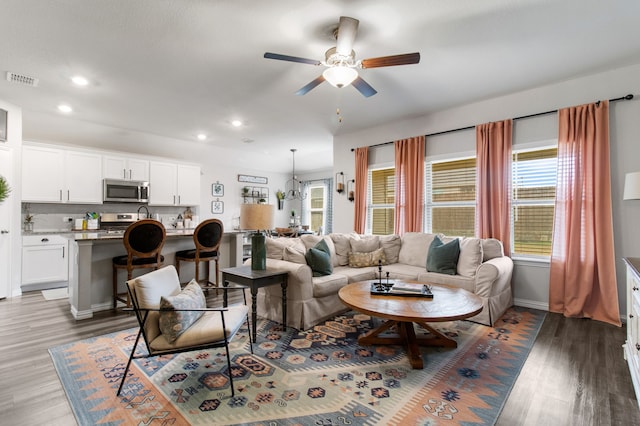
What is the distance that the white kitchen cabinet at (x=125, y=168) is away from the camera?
5996mm

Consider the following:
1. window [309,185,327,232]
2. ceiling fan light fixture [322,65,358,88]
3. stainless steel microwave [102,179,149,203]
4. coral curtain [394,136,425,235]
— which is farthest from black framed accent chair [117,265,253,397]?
window [309,185,327,232]

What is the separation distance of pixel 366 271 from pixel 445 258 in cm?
98

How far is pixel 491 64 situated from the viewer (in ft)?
11.1

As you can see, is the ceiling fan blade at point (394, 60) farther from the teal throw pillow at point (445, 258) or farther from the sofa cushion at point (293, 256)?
the teal throw pillow at point (445, 258)

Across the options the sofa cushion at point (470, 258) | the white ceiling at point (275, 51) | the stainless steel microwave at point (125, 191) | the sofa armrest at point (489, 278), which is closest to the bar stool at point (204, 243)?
the white ceiling at point (275, 51)

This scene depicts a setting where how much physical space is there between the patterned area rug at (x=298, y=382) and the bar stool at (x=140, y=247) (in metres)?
0.93

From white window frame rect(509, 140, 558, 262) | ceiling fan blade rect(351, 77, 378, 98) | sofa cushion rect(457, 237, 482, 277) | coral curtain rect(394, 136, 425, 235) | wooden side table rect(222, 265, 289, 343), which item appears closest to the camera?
wooden side table rect(222, 265, 289, 343)

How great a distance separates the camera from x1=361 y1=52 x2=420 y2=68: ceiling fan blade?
2.55 m

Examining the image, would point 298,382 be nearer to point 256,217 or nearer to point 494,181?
point 256,217

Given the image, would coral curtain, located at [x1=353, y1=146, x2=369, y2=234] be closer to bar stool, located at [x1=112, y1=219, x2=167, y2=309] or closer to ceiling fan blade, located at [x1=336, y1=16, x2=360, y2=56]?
ceiling fan blade, located at [x1=336, y1=16, x2=360, y2=56]

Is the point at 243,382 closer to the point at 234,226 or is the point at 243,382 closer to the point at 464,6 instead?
the point at 464,6

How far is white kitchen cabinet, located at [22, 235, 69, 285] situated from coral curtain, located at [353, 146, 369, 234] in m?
4.70

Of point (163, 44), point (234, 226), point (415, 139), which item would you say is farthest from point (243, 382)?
point (234, 226)

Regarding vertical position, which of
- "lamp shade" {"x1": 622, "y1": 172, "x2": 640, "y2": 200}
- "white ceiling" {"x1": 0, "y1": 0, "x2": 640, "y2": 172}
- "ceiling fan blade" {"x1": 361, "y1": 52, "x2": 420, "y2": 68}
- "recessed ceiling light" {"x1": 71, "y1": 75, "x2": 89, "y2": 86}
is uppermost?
"white ceiling" {"x1": 0, "y1": 0, "x2": 640, "y2": 172}
